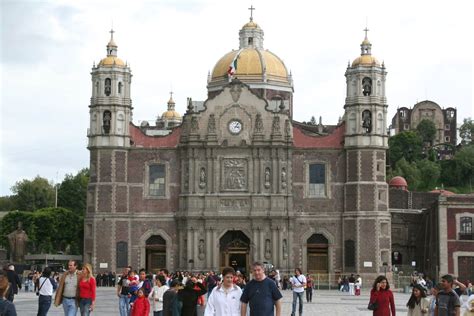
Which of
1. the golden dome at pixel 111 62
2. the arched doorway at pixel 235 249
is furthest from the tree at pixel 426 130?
the golden dome at pixel 111 62

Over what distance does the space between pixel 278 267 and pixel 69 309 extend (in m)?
49.6

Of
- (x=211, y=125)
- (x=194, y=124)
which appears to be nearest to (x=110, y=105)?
(x=194, y=124)

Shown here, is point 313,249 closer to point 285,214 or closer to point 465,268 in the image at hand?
point 285,214

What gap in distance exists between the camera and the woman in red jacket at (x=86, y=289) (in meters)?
22.6

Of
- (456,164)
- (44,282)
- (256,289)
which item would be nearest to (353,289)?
(44,282)

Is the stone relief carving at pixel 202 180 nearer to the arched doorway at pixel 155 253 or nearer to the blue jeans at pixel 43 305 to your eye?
the arched doorway at pixel 155 253

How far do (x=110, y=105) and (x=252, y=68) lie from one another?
16.5m

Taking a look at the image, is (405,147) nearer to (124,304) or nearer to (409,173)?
(409,173)

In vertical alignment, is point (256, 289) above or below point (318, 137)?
below

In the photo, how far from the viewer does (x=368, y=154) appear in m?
72.6

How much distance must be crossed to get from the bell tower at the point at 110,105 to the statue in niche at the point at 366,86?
55.8 ft

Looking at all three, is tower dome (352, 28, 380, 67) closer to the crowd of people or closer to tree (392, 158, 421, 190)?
tree (392, 158, 421, 190)

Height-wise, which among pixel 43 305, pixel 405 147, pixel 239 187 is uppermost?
pixel 405 147

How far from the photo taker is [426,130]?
13525cm
